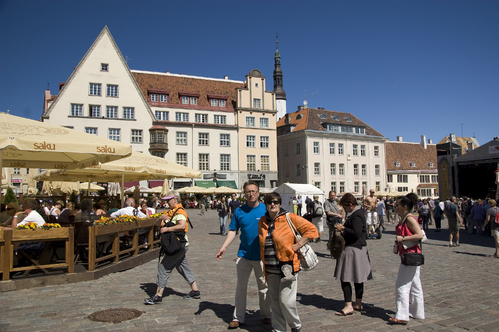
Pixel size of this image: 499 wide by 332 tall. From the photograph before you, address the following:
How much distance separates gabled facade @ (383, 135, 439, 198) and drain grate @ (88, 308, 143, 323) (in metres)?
63.0

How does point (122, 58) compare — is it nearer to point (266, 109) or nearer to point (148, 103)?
point (148, 103)

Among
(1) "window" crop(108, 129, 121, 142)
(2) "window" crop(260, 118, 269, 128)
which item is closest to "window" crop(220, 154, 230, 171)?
(2) "window" crop(260, 118, 269, 128)

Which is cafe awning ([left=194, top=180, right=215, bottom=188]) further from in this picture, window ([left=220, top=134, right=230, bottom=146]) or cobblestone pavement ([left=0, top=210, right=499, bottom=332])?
cobblestone pavement ([left=0, top=210, right=499, bottom=332])

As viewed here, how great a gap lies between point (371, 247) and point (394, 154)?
59.5 meters

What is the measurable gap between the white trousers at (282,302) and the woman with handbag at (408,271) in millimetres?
1526

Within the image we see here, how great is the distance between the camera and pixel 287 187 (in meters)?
28.2

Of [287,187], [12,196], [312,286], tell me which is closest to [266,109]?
[287,187]

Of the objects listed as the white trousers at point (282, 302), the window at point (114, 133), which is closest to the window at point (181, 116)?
the window at point (114, 133)

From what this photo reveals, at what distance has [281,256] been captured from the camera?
466cm

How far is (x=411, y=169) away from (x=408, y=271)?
67.8 m

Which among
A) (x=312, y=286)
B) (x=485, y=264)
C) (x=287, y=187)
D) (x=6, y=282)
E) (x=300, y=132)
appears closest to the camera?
(x=6, y=282)

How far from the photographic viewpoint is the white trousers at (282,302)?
4629 millimetres

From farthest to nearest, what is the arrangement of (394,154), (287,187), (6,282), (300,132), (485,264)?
1. (394,154)
2. (300,132)
3. (287,187)
4. (485,264)
5. (6,282)

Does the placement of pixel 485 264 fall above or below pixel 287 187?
below
